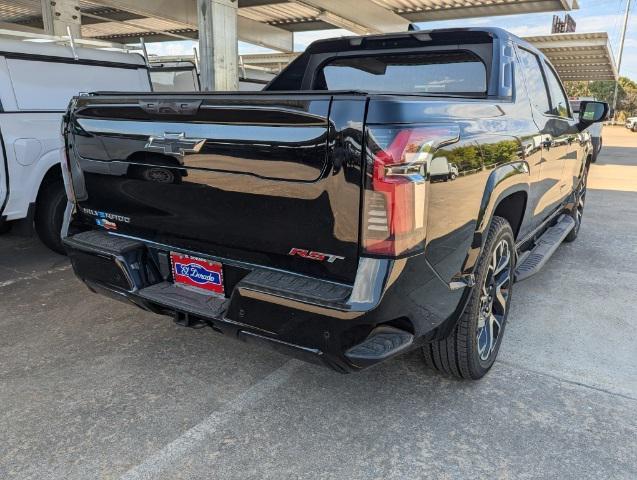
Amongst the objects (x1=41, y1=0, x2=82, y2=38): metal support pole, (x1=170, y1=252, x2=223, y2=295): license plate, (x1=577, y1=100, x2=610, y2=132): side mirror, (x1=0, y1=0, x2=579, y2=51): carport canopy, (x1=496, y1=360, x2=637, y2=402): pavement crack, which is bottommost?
(x1=496, y1=360, x2=637, y2=402): pavement crack

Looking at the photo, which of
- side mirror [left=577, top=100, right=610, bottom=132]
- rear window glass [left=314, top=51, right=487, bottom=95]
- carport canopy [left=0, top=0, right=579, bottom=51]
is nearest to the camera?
rear window glass [left=314, top=51, right=487, bottom=95]

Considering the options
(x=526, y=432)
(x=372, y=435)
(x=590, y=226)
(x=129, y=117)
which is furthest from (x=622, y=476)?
(x=590, y=226)

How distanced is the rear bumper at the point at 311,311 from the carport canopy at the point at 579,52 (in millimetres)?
16503

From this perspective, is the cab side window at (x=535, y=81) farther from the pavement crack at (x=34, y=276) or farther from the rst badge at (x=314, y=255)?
the pavement crack at (x=34, y=276)

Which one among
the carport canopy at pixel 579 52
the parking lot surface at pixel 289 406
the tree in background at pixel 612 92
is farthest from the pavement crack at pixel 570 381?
the tree in background at pixel 612 92

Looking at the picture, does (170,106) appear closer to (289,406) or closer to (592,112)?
(289,406)

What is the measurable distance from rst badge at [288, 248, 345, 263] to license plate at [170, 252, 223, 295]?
44 centimetres

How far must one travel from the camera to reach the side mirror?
4883 millimetres

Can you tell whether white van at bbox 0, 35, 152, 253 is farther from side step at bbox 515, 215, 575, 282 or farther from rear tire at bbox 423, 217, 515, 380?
side step at bbox 515, 215, 575, 282

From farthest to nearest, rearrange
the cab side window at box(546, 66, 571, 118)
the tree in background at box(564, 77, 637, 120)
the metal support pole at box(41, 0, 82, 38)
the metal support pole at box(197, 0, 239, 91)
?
the tree in background at box(564, 77, 637, 120) → the metal support pole at box(41, 0, 82, 38) → the metal support pole at box(197, 0, 239, 91) → the cab side window at box(546, 66, 571, 118)

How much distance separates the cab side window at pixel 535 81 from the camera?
3781mm

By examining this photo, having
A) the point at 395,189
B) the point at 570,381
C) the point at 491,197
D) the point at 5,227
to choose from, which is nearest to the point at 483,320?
the point at 570,381

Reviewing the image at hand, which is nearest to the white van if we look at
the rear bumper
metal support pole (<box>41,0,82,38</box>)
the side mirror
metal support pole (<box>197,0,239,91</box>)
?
the rear bumper

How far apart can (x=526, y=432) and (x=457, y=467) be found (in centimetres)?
47
